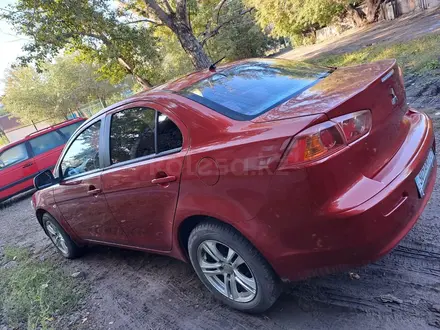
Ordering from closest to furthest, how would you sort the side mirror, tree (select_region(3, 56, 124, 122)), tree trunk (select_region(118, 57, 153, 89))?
1. the side mirror
2. tree trunk (select_region(118, 57, 153, 89))
3. tree (select_region(3, 56, 124, 122))

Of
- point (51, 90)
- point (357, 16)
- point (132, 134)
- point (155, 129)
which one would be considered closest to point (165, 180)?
point (155, 129)

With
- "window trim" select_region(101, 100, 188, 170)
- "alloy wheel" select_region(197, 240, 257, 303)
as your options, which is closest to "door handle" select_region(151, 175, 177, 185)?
"window trim" select_region(101, 100, 188, 170)

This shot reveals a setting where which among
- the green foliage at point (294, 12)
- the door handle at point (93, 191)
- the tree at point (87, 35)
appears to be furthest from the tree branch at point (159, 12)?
the green foliage at point (294, 12)

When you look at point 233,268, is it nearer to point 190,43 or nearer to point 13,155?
point 13,155

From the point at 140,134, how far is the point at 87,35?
39.1 feet

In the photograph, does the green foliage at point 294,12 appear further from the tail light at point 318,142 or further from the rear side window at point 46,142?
the tail light at point 318,142

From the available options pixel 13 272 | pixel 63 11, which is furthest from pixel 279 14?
pixel 13 272

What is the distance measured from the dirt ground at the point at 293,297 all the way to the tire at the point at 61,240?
0.36 meters

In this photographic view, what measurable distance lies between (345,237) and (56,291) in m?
3.03

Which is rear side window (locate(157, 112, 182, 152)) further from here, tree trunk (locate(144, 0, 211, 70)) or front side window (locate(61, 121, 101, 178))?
tree trunk (locate(144, 0, 211, 70))

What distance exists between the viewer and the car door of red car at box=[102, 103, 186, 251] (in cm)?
251

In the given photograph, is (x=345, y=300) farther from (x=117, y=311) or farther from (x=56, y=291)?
(x=56, y=291)

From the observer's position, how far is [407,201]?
2.05 m

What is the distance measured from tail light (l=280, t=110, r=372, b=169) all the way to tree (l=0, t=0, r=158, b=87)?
11.9m
